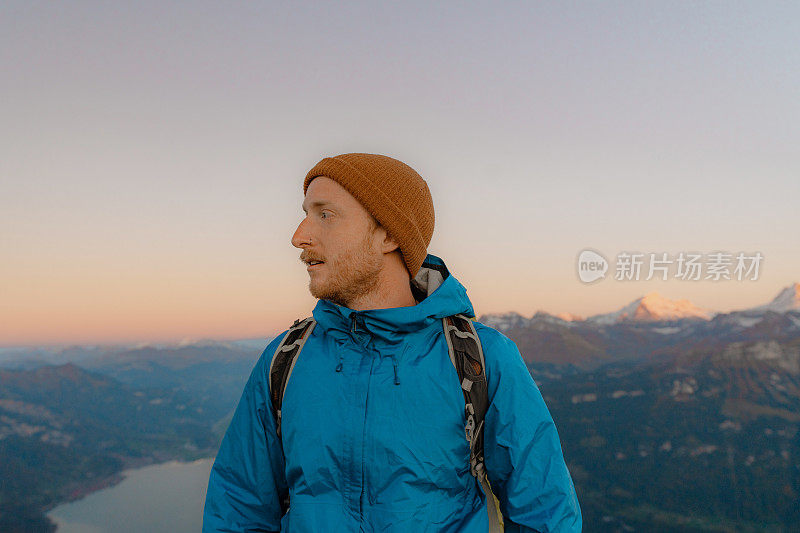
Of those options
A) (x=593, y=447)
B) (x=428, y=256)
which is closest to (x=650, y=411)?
(x=593, y=447)

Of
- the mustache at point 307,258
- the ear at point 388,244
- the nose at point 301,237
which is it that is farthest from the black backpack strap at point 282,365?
the ear at point 388,244

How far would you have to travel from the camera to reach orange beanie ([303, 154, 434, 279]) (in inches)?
138

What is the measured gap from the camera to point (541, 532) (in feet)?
9.95

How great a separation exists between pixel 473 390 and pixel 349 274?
105cm

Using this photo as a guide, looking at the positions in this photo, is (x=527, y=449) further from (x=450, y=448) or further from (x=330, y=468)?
(x=330, y=468)

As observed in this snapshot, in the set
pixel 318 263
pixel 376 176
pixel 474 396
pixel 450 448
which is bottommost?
pixel 450 448

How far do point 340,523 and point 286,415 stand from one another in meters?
0.71

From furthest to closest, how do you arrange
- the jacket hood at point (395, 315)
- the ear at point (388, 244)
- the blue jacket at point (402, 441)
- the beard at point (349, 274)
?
the ear at point (388, 244), the beard at point (349, 274), the jacket hood at point (395, 315), the blue jacket at point (402, 441)

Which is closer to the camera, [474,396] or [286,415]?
[474,396]

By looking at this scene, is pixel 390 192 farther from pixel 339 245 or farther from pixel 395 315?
pixel 395 315

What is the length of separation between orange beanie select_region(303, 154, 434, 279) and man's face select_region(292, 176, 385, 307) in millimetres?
83

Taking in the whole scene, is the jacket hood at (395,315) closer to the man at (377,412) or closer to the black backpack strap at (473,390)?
the man at (377,412)

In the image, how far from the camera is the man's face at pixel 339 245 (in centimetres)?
345

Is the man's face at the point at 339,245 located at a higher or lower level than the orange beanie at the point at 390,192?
lower
